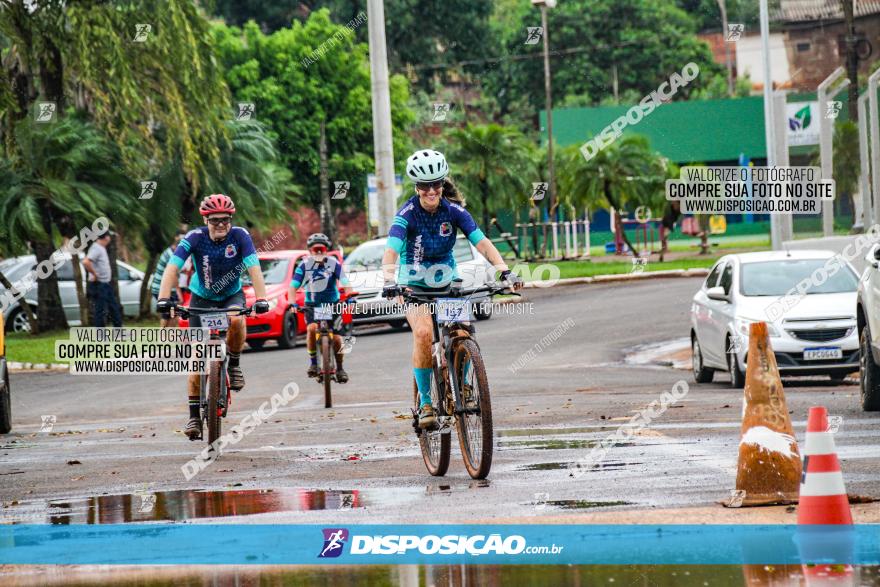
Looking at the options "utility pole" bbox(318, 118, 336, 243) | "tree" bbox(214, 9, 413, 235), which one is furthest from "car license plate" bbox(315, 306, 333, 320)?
"tree" bbox(214, 9, 413, 235)

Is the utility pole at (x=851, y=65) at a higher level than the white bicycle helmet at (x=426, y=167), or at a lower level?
higher

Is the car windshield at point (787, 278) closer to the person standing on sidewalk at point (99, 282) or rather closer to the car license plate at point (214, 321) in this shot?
the car license plate at point (214, 321)

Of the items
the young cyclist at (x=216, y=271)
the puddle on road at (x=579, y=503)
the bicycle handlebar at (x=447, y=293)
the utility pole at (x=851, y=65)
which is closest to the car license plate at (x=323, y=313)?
the young cyclist at (x=216, y=271)

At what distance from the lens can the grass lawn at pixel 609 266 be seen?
4128cm

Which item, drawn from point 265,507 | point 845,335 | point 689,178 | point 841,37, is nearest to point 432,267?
point 265,507

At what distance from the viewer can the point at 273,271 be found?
94.8 feet

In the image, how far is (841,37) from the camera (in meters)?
55.3

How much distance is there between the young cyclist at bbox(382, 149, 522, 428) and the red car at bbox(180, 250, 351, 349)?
56.1 ft

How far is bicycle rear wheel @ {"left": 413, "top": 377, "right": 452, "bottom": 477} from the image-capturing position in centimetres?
1034

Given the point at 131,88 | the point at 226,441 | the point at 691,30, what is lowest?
the point at 226,441

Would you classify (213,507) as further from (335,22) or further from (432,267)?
(335,22)

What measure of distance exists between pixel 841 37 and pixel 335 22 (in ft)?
84.5

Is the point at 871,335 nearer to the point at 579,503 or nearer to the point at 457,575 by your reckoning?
the point at 579,503

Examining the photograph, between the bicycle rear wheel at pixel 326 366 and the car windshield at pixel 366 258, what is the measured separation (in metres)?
12.0
